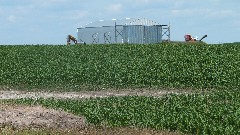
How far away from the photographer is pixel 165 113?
→ 17.0 metres

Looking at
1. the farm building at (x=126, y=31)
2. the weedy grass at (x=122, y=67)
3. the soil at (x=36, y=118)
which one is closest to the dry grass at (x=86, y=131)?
the soil at (x=36, y=118)

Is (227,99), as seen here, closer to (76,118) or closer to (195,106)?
(195,106)

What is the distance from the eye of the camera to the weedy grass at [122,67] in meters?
29.7

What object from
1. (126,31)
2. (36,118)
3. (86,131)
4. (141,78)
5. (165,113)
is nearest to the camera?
(86,131)

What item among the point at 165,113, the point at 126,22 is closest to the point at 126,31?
the point at 126,22

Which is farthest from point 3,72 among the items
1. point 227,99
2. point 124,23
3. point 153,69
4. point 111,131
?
point 124,23

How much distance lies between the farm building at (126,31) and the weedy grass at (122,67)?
17.0 metres

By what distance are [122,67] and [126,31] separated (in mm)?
26897

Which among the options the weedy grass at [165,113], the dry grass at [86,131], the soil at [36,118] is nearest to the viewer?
the dry grass at [86,131]

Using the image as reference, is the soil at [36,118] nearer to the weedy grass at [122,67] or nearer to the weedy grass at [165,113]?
the weedy grass at [165,113]

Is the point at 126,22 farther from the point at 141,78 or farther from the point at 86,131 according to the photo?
the point at 86,131

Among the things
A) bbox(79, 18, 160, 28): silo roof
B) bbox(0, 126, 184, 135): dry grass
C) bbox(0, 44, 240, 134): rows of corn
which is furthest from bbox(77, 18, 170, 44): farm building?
bbox(0, 126, 184, 135): dry grass

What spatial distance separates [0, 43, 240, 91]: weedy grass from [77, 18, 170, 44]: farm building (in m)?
17.0

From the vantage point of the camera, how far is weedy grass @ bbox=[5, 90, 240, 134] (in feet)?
48.5
